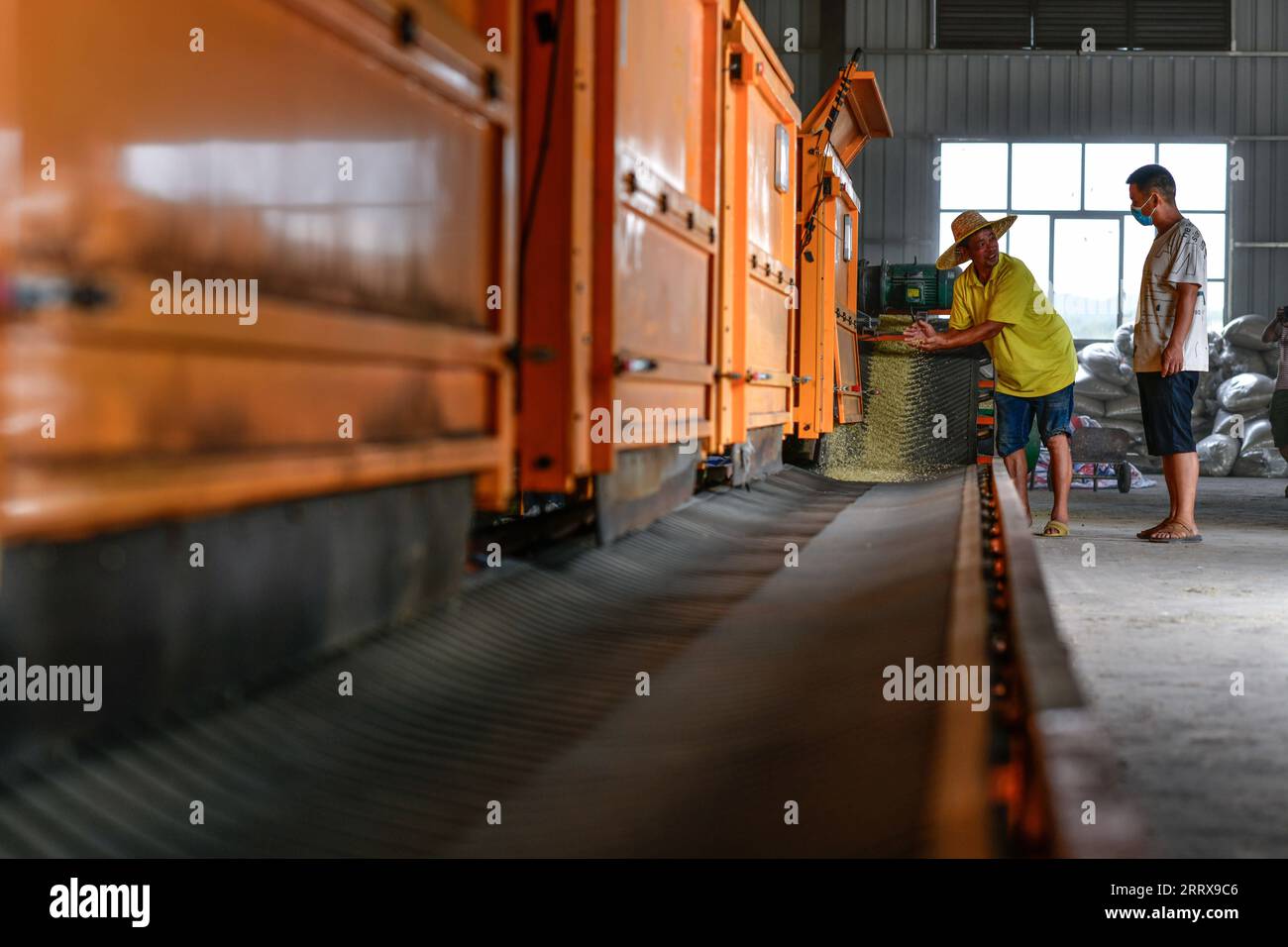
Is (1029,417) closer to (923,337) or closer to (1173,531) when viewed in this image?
(923,337)

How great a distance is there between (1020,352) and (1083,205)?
12.2 meters

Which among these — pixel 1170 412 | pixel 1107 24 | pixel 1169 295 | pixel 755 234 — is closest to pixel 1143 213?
pixel 1169 295

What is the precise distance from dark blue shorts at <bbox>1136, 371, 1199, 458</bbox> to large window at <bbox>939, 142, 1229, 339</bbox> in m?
11.8

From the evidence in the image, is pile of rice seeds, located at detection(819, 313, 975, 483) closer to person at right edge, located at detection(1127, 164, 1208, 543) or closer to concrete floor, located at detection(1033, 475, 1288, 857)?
concrete floor, located at detection(1033, 475, 1288, 857)

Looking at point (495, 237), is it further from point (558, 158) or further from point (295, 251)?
point (295, 251)

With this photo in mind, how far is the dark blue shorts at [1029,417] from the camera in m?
6.71

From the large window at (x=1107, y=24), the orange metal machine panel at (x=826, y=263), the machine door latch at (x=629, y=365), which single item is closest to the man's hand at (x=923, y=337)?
the orange metal machine panel at (x=826, y=263)

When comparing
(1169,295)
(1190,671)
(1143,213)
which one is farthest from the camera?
(1143,213)

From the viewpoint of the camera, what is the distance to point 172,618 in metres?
2.00

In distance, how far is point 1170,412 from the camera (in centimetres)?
632

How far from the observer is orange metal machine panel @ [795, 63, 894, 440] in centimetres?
811

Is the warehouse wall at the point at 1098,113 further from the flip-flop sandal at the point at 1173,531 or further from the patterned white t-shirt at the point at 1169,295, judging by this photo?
the flip-flop sandal at the point at 1173,531

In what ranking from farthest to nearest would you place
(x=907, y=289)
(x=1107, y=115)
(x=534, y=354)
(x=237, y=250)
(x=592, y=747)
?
(x=1107, y=115) < (x=907, y=289) < (x=534, y=354) < (x=592, y=747) < (x=237, y=250)

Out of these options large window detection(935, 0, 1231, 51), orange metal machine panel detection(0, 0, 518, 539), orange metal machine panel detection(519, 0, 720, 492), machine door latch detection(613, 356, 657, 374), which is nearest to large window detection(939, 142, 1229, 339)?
large window detection(935, 0, 1231, 51)
